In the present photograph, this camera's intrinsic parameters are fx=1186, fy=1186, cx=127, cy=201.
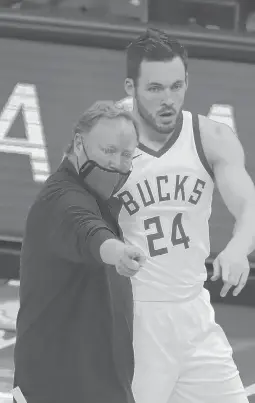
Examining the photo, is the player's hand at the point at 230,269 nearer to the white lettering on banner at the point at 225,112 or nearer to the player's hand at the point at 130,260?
the player's hand at the point at 130,260

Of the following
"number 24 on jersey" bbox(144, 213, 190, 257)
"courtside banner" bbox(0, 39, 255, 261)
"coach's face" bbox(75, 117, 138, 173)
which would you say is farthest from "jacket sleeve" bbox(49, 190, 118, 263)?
"courtside banner" bbox(0, 39, 255, 261)

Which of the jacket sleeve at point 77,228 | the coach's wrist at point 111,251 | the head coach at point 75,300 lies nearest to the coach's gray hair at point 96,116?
the head coach at point 75,300

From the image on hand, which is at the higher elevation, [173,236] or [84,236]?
[84,236]

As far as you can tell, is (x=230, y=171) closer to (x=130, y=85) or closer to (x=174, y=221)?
(x=174, y=221)

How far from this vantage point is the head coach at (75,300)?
346cm

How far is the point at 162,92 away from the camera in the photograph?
4523 mm

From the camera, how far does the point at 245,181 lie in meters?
4.68

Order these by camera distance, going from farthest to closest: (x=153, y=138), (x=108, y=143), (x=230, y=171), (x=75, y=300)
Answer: (x=153, y=138)
(x=230, y=171)
(x=108, y=143)
(x=75, y=300)

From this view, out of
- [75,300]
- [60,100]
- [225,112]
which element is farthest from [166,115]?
[60,100]

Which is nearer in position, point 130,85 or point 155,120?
point 155,120

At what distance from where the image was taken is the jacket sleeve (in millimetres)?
3305

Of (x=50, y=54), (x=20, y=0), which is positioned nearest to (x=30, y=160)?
(x=50, y=54)

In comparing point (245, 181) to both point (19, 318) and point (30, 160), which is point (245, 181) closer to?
point (19, 318)

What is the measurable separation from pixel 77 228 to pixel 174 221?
1400 millimetres
